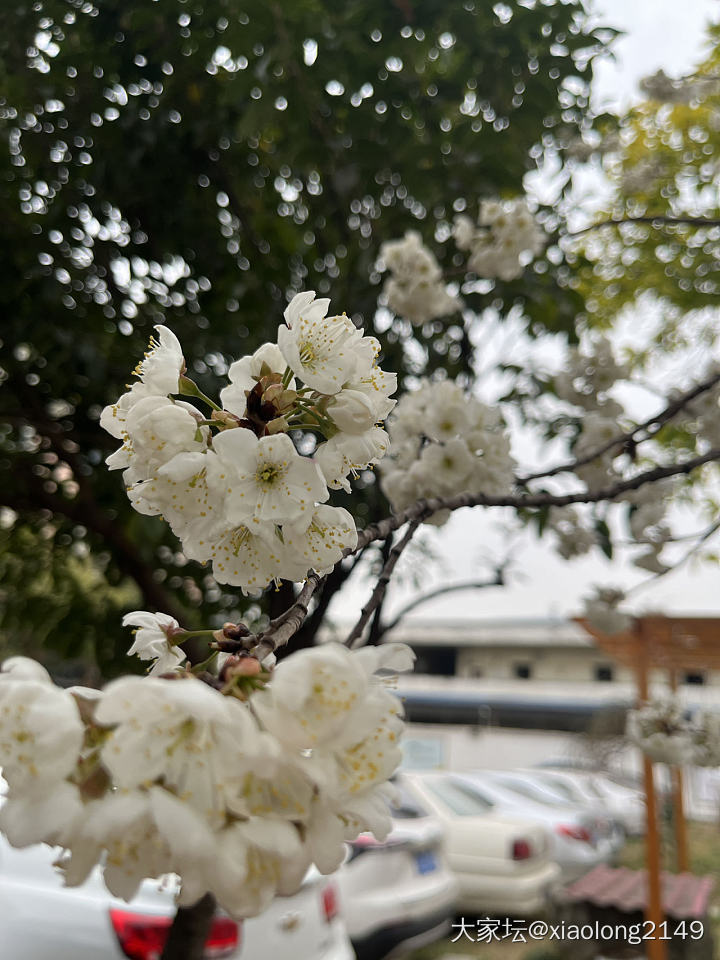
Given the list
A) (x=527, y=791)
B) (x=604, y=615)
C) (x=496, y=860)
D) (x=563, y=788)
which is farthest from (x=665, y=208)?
(x=563, y=788)

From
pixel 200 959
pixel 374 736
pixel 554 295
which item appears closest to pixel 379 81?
pixel 554 295

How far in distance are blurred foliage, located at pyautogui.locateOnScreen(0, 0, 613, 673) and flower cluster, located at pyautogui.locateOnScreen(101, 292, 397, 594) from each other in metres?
1.18

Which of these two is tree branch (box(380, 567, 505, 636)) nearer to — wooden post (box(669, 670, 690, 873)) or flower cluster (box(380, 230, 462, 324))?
flower cluster (box(380, 230, 462, 324))

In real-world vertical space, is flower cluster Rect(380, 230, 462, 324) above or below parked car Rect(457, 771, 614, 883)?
above

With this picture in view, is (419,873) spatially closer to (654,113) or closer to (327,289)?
(327,289)

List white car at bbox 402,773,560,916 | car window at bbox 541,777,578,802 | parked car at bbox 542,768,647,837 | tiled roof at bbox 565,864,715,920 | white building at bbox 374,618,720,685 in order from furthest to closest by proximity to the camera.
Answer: white building at bbox 374,618,720,685
parked car at bbox 542,768,647,837
car window at bbox 541,777,578,802
white car at bbox 402,773,560,916
tiled roof at bbox 565,864,715,920

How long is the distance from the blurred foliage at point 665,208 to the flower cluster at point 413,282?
204cm

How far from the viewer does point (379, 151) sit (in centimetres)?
227

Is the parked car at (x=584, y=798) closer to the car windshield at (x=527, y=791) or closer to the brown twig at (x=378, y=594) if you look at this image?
the car windshield at (x=527, y=791)

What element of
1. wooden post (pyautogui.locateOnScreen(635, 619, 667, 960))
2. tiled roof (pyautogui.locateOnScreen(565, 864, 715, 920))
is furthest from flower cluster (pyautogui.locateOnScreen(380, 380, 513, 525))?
tiled roof (pyautogui.locateOnScreen(565, 864, 715, 920))

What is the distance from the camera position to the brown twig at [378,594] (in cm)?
81

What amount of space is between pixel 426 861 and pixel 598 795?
7.01 metres

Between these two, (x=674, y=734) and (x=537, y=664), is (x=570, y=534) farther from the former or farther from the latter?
(x=537, y=664)

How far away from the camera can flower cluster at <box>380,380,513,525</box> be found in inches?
→ 55.7
